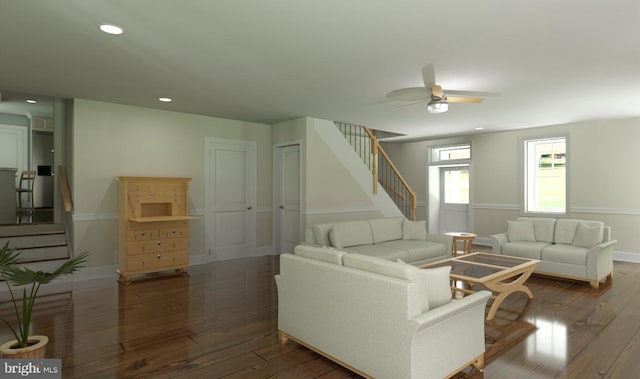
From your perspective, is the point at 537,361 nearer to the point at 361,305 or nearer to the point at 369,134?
the point at 361,305

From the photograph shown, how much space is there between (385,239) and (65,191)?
491cm

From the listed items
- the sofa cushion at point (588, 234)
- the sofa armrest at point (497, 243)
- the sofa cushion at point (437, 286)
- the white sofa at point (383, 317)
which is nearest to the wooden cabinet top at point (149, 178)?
the white sofa at point (383, 317)

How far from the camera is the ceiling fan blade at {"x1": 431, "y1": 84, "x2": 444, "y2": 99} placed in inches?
150

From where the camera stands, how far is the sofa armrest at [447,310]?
85.4 inches

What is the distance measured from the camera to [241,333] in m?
3.38

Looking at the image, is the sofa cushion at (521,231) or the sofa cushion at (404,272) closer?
the sofa cushion at (404,272)

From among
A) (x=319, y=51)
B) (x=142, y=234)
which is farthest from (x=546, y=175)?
(x=142, y=234)

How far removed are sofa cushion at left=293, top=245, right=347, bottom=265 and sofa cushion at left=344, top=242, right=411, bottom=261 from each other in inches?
74.8

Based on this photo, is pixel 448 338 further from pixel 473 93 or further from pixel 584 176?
pixel 584 176

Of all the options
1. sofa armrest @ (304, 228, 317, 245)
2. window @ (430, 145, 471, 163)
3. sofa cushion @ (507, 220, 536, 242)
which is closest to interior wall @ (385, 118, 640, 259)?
window @ (430, 145, 471, 163)

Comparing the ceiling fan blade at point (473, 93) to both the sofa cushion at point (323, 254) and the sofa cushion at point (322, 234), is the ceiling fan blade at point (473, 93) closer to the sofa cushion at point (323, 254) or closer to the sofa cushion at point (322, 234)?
the sofa cushion at point (322, 234)

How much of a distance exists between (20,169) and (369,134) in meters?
8.04

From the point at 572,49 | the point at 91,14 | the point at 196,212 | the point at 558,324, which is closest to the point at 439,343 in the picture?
the point at 558,324

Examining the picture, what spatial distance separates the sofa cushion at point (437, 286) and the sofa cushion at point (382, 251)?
7.38ft
